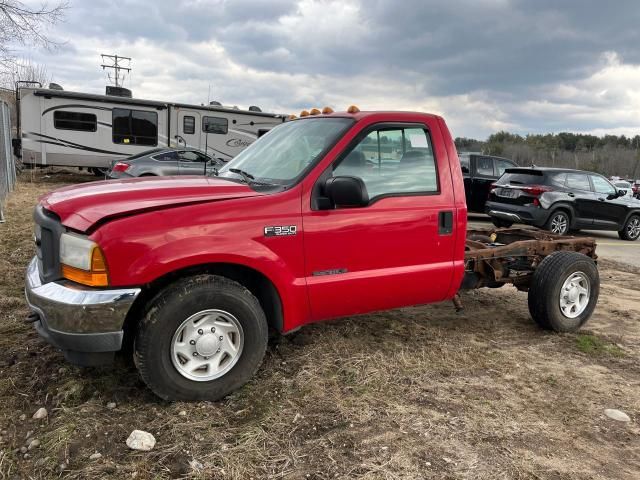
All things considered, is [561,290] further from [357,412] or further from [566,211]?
[566,211]

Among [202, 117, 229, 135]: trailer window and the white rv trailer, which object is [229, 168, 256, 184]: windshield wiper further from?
[202, 117, 229, 135]: trailer window

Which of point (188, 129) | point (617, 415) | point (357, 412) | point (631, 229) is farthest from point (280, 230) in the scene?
point (188, 129)


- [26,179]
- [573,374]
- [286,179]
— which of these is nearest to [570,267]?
[573,374]

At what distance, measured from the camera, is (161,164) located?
14.2 m

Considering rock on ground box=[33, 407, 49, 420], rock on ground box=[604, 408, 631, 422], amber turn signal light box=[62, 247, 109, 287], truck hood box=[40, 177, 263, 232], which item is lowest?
rock on ground box=[604, 408, 631, 422]

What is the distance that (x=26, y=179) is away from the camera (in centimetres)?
1823

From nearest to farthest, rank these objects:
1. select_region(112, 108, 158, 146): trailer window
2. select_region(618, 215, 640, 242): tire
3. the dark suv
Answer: the dark suv, select_region(618, 215, 640, 242): tire, select_region(112, 108, 158, 146): trailer window

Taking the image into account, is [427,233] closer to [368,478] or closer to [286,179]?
[286,179]

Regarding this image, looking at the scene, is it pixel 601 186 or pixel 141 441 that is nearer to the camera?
pixel 141 441

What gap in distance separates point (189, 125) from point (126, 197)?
1645cm

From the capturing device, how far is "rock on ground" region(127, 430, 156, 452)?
8.62 feet

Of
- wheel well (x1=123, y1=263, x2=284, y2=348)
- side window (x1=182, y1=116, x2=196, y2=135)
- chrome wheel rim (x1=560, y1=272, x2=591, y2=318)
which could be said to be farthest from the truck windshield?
side window (x1=182, y1=116, x2=196, y2=135)

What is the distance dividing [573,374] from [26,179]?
19410 millimetres

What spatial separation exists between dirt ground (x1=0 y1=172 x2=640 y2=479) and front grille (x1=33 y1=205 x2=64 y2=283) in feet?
2.43
